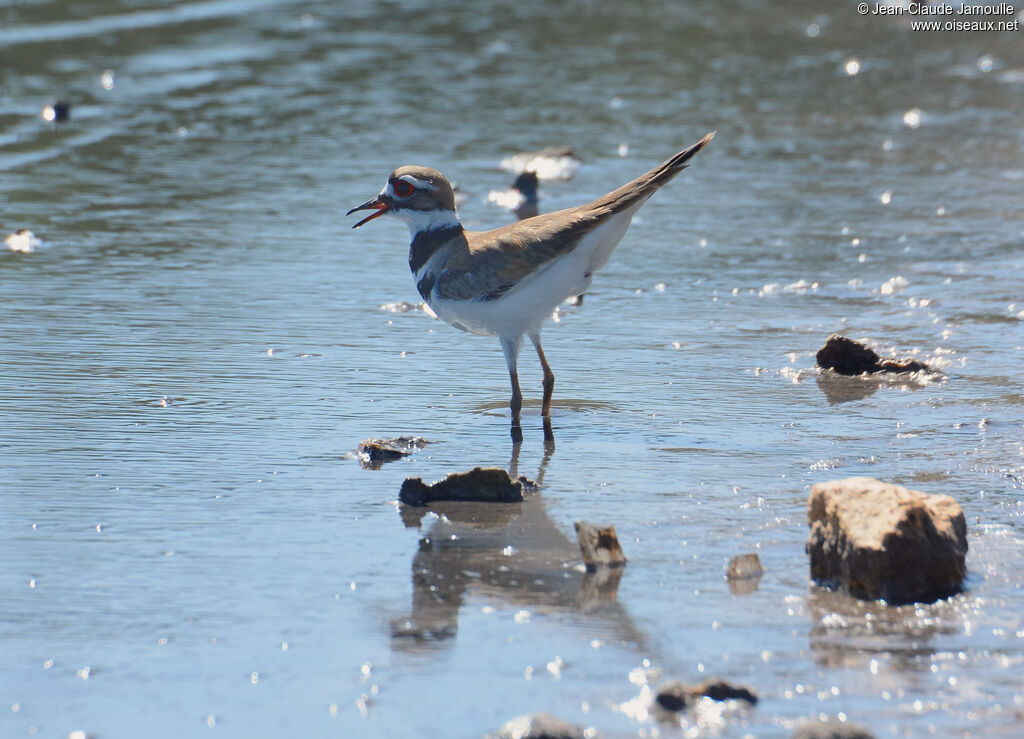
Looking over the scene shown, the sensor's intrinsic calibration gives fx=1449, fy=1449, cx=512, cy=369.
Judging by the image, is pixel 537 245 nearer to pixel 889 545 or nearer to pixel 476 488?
pixel 476 488

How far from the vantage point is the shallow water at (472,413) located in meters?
4.16

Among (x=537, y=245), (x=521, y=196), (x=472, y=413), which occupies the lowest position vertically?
(x=472, y=413)

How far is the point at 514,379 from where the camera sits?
6.82m

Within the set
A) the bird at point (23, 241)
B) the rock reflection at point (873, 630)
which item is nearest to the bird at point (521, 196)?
the bird at point (23, 241)

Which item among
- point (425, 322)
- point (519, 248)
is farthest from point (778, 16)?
point (519, 248)

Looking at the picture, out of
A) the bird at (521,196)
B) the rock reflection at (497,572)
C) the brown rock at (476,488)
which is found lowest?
the rock reflection at (497,572)

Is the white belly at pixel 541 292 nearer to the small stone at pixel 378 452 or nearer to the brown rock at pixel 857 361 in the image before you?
the small stone at pixel 378 452

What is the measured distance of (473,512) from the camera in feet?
18.2

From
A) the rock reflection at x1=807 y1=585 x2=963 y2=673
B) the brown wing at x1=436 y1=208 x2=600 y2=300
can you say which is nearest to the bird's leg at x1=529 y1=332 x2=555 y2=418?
the brown wing at x1=436 y1=208 x2=600 y2=300

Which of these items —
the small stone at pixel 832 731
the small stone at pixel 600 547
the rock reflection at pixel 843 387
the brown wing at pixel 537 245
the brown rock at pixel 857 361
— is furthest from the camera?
the brown rock at pixel 857 361

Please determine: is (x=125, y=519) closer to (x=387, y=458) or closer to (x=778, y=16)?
(x=387, y=458)

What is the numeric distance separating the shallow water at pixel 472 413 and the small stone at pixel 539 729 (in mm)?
129

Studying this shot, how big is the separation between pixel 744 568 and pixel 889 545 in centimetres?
51

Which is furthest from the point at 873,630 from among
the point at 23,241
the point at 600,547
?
the point at 23,241
